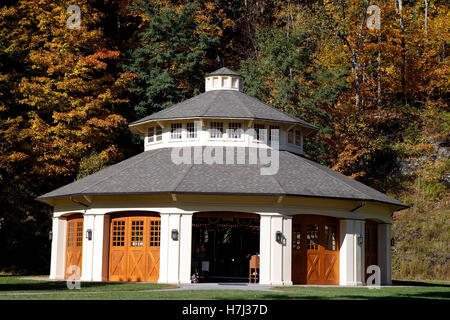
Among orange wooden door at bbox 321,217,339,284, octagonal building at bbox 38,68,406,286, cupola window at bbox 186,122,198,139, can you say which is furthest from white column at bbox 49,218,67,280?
orange wooden door at bbox 321,217,339,284

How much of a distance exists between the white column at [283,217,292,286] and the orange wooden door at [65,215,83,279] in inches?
359

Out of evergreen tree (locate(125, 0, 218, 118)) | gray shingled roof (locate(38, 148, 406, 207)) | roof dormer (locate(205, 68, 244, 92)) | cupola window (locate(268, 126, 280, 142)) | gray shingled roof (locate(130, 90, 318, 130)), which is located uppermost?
evergreen tree (locate(125, 0, 218, 118))

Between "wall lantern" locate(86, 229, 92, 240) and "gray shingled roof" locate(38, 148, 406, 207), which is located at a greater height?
"gray shingled roof" locate(38, 148, 406, 207)

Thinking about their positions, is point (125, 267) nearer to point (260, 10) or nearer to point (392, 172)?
point (392, 172)

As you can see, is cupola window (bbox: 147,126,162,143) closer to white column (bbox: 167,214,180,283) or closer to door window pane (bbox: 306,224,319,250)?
white column (bbox: 167,214,180,283)

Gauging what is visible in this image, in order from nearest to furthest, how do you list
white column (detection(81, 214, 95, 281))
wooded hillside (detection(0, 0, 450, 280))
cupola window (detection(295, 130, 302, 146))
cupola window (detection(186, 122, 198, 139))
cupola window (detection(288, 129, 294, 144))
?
white column (detection(81, 214, 95, 281)) < cupola window (detection(186, 122, 198, 139)) < cupola window (detection(288, 129, 294, 144)) < cupola window (detection(295, 130, 302, 146)) < wooded hillside (detection(0, 0, 450, 280))

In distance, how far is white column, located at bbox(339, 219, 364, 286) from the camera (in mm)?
29422

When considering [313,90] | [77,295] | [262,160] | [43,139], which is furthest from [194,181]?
[313,90]

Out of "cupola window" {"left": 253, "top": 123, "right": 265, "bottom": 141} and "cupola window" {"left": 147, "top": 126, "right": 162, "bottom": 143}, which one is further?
"cupola window" {"left": 147, "top": 126, "right": 162, "bottom": 143}

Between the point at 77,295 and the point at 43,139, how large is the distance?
24.5 meters

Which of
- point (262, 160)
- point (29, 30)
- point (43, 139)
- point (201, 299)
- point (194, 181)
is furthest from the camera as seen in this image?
point (29, 30)

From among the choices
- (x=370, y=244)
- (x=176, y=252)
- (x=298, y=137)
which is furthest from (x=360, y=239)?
(x=176, y=252)

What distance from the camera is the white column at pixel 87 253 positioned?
29.3m

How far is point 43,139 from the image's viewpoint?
140ft
